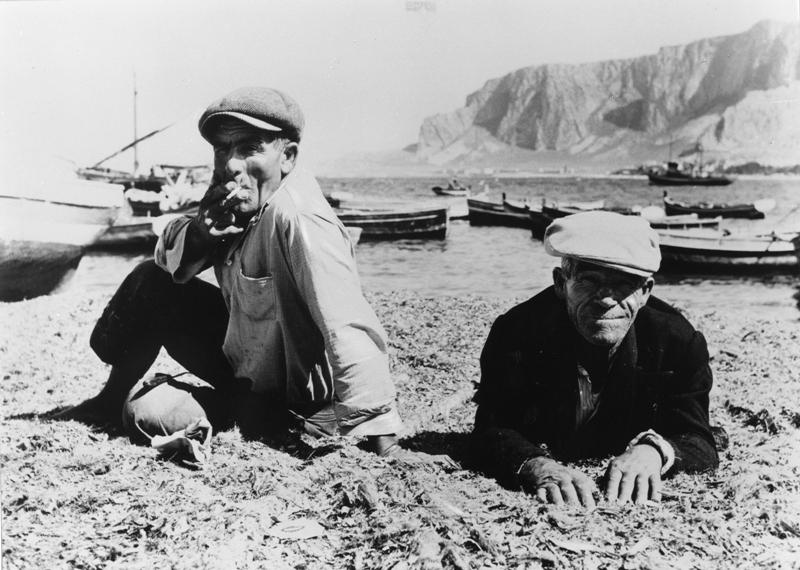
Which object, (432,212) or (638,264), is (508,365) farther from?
(432,212)

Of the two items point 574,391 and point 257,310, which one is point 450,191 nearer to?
point 257,310

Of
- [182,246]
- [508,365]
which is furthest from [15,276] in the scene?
[508,365]

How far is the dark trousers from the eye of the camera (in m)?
2.88

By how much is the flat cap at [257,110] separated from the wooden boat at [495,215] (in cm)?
444

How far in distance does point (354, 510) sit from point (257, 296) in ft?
3.12

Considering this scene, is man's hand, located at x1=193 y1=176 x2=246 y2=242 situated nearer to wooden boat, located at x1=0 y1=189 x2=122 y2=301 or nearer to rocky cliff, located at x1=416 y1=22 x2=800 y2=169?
rocky cliff, located at x1=416 y1=22 x2=800 y2=169

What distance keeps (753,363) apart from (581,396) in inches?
83.0

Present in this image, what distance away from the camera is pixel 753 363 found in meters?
4.09

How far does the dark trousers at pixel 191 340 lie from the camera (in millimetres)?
2879

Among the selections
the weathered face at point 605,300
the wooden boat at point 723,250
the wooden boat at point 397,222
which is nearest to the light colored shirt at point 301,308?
the weathered face at point 605,300

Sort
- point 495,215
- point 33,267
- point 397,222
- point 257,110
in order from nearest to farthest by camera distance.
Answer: point 257,110
point 33,267
point 397,222
point 495,215

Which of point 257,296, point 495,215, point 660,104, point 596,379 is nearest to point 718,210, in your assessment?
point 495,215

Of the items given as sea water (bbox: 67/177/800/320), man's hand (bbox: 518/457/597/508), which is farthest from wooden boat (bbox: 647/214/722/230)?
man's hand (bbox: 518/457/597/508)

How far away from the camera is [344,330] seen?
101 inches
